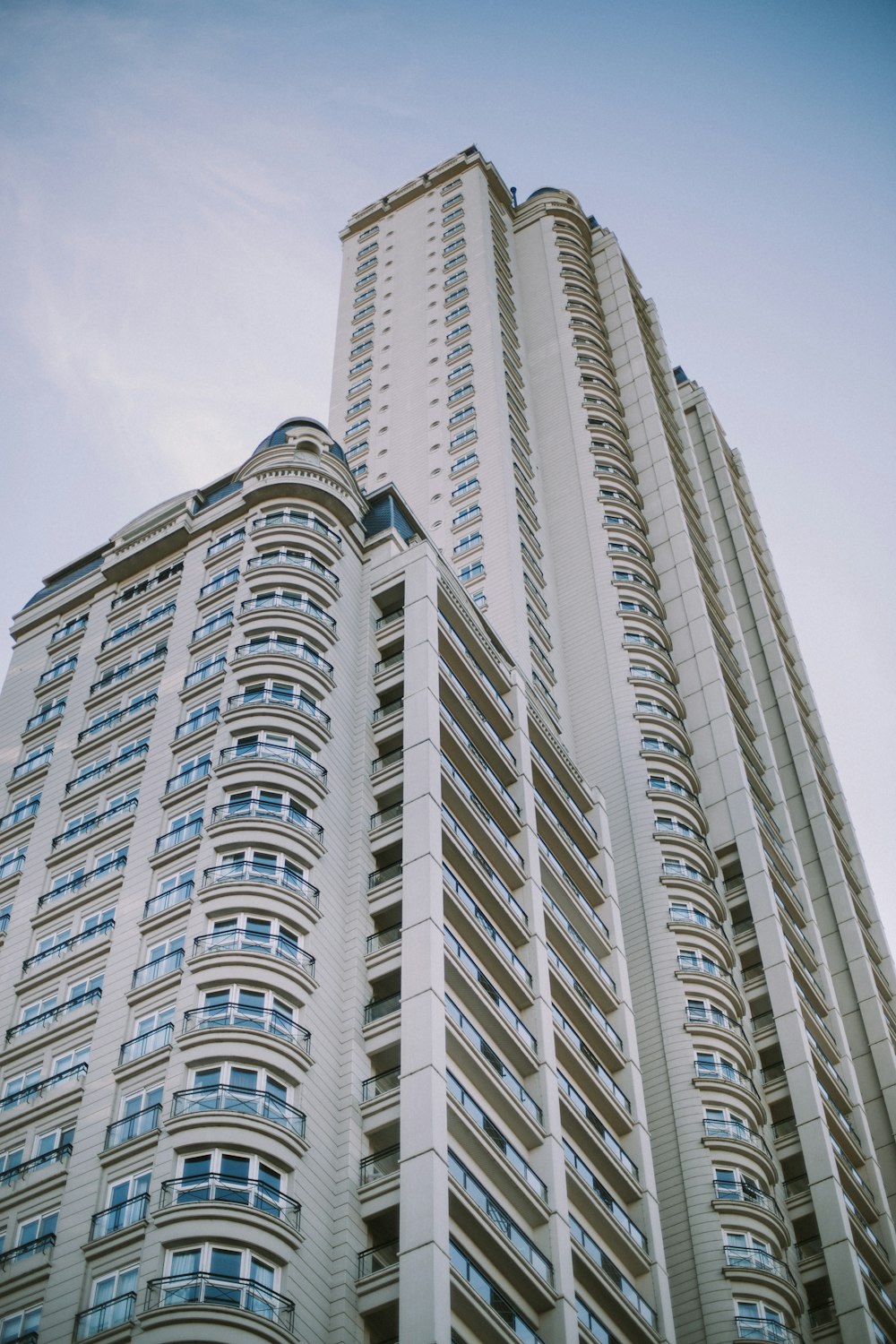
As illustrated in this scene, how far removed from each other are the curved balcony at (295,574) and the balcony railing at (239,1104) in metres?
20.1

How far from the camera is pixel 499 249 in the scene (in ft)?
343

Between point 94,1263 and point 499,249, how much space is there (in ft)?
270

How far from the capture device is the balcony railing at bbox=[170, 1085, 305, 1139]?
35.0 m

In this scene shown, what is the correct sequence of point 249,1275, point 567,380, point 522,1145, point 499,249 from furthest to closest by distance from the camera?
point 499,249 < point 567,380 < point 522,1145 < point 249,1275

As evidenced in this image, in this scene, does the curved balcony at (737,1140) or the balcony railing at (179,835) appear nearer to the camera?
the balcony railing at (179,835)

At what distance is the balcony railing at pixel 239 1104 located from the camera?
3497cm

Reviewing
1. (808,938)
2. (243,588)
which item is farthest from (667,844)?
(243,588)

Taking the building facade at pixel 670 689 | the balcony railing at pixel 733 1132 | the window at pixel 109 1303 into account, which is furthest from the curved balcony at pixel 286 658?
the window at pixel 109 1303

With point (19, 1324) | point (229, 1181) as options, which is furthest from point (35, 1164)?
point (229, 1181)

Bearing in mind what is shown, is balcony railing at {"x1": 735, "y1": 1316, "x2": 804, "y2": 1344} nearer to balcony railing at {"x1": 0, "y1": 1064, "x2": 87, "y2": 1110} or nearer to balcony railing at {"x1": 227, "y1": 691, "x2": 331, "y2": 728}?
balcony railing at {"x1": 0, "y1": 1064, "x2": 87, "y2": 1110}

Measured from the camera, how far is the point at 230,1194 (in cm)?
3312

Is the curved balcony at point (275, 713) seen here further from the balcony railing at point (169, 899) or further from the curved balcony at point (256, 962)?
the curved balcony at point (256, 962)

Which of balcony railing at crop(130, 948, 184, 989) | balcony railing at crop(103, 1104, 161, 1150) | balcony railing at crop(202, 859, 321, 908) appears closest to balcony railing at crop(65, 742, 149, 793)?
balcony railing at crop(202, 859, 321, 908)

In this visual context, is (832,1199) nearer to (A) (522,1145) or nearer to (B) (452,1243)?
(A) (522,1145)
